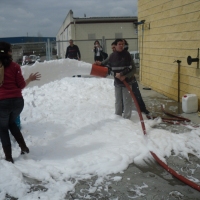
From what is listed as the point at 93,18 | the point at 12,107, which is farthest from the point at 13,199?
the point at 93,18

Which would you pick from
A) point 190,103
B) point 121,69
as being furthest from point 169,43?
point 121,69

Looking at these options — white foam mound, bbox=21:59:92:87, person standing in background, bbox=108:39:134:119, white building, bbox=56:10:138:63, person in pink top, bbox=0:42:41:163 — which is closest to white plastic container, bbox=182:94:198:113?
person standing in background, bbox=108:39:134:119

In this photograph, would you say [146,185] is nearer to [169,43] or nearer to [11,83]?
[11,83]

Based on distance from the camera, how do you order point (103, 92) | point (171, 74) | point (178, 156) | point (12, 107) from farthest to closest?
1. point (103, 92)
2. point (171, 74)
3. point (178, 156)
4. point (12, 107)

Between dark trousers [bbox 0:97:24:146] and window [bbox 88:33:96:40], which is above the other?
window [bbox 88:33:96:40]

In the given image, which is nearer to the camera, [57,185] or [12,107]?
[57,185]

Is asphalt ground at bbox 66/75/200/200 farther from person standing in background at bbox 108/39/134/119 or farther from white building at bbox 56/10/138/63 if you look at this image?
white building at bbox 56/10/138/63

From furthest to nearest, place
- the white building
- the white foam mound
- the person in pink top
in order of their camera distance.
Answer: the white building
the white foam mound
the person in pink top

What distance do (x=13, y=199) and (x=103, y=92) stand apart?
5943mm

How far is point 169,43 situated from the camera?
26.5 ft

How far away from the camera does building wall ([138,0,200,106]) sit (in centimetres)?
678

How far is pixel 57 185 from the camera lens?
3.28 metres

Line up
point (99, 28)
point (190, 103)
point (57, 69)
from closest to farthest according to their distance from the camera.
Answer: point (190, 103) → point (57, 69) → point (99, 28)

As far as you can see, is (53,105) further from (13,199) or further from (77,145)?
(13,199)
